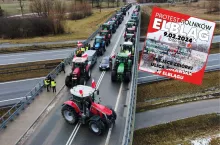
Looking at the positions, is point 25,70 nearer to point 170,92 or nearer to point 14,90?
point 14,90

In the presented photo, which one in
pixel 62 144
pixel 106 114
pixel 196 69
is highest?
pixel 196 69

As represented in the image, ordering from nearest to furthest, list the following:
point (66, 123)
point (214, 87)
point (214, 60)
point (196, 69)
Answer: point (196, 69) < point (66, 123) < point (214, 87) < point (214, 60)

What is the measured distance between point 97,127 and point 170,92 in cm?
1595

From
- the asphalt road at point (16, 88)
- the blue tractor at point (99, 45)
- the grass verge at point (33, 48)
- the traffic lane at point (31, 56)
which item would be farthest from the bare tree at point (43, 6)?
the asphalt road at point (16, 88)

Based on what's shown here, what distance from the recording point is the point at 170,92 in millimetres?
27516

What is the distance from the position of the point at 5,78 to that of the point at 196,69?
79.5ft

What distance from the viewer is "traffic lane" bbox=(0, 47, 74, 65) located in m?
35.1

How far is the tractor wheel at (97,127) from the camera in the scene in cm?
1361

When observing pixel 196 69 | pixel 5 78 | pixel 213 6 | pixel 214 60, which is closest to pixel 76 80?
pixel 196 69

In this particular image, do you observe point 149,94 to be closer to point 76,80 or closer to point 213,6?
point 76,80

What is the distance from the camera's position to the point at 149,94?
26797 millimetres

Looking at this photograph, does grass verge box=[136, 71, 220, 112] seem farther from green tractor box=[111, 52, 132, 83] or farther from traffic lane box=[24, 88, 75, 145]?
traffic lane box=[24, 88, 75, 145]

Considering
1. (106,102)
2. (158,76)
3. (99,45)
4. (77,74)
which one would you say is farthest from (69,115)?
(158,76)
